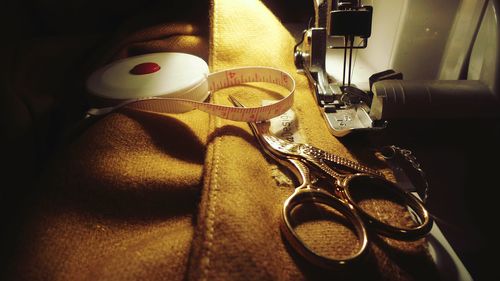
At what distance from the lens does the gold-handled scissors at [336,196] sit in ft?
1.15

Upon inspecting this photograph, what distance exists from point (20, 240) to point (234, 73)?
0.43m

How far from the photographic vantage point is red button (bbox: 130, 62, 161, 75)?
596 millimetres

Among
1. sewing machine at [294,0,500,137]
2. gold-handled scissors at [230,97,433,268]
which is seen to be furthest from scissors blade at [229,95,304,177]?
sewing machine at [294,0,500,137]

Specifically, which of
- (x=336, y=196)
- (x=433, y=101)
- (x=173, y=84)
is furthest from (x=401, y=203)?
(x=173, y=84)

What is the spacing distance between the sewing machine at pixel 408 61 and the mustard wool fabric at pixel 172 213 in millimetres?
87

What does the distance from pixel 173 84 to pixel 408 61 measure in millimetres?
498

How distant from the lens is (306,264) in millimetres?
348

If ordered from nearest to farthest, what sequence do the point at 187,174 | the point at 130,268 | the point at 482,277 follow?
the point at 130,268, the point at 187,174, the point at 482,277

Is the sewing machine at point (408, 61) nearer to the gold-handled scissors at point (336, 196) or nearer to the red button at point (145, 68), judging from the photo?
the gold-handled scissors at point (336, 196)

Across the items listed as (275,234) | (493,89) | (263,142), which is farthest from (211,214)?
(493,89)

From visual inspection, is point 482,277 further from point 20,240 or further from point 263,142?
point 20,240

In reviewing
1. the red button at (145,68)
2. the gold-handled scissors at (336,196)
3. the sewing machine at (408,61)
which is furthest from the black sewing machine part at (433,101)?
the red button at (145,68)

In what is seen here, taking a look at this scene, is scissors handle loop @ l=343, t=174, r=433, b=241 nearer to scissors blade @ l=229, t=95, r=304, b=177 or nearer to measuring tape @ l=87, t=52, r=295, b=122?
scissors blade @ l=229, t=95, r=304, b=177

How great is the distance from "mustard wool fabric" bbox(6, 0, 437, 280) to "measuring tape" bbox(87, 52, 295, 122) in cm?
2
